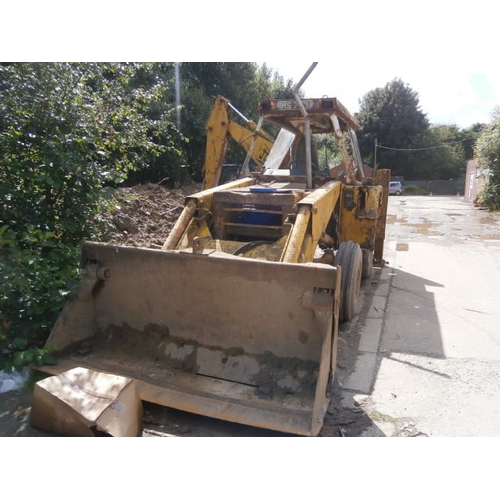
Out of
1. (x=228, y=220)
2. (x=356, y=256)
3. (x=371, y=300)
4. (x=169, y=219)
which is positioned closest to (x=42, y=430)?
(x=228, y=220)

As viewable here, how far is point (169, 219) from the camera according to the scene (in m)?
9.67

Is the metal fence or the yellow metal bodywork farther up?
the yellow metal bodywork

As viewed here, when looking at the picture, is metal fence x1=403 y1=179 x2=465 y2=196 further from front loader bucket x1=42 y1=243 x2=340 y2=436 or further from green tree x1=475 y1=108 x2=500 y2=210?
front loader bucket x1=42 y1=243 x2=340 y2=436

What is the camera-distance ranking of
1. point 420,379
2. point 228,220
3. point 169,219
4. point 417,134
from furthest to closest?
point 417,134 < point 169,219 < point 228,220 < point 420,379

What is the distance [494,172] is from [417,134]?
21.3 metres

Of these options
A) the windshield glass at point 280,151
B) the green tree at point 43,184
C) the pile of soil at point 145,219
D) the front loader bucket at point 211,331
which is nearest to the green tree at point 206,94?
the pile of soil at point 145,219

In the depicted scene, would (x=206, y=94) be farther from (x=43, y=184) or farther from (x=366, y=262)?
(x=43, y=184)

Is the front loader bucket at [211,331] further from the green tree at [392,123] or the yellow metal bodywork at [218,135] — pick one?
the green tree at [392,123]

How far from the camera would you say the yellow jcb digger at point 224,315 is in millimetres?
3117

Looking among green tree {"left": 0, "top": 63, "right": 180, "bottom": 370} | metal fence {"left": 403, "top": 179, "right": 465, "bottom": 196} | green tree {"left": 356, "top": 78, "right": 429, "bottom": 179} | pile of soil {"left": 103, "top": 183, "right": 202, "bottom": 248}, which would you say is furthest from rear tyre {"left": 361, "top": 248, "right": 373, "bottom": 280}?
metal fence {"left": 403, "top": 179, "right": 465, "bottom": 196}

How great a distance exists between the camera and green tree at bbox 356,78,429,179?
38062 millimetres

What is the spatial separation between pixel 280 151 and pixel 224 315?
137 inches

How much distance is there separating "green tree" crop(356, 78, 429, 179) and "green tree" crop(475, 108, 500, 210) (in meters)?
18.6

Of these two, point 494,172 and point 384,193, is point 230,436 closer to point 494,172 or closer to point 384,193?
point 384,193
